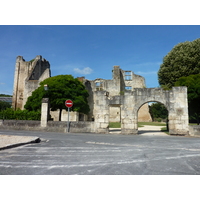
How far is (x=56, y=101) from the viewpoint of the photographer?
2117cm

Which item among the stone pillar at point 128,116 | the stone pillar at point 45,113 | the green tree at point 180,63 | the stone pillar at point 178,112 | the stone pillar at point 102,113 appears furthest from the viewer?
the green tree at point 180,63

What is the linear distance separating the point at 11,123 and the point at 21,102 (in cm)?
2560

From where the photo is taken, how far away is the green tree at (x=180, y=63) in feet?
86.1

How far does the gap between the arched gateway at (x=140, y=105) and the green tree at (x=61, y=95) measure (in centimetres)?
813

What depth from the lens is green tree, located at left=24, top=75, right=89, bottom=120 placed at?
2139cm

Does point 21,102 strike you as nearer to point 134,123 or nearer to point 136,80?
point 136,80

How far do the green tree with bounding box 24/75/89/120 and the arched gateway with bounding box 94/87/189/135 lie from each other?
8.13 metres

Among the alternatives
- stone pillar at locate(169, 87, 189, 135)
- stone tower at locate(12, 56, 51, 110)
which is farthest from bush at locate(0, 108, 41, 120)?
stone tower at locate(12, 56, 51, 110)

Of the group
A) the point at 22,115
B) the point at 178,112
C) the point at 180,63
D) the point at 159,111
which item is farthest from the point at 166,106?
the point at 159,111

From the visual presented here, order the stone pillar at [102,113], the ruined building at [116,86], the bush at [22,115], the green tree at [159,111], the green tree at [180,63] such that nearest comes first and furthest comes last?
the stone pillar at [102,113]
the bush at [22,115]
the green tree at [180,63]
the ruined building at [116,86]
the green tree at [159,111]

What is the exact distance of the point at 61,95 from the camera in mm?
21656

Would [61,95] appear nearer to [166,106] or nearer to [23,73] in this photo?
[166,106]

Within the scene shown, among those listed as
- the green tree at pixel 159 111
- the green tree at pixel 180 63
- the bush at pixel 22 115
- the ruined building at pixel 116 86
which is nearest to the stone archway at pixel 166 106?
the bush at pixel 22 115

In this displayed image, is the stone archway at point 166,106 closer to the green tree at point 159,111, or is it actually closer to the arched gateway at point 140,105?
the arched gateway at point 140,105
